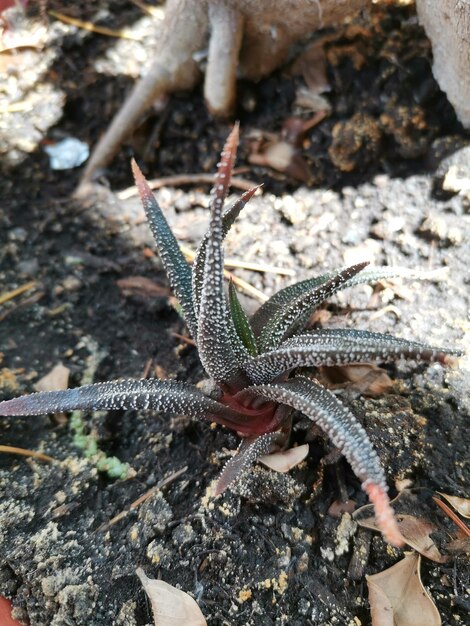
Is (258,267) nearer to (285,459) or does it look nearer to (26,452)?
(285,459)

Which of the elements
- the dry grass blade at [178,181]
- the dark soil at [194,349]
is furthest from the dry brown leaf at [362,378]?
the dry grass blade at [178,181]

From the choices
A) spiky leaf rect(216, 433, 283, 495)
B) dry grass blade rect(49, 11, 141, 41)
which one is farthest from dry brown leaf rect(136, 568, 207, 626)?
dry grass blade rect(49, 11, 141, 41)

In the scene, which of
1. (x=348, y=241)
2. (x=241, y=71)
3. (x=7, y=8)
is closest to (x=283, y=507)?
(x=348, y=241)

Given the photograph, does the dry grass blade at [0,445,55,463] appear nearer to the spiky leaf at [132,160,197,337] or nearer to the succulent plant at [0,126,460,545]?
the succulent plant at [0,126,460,545]

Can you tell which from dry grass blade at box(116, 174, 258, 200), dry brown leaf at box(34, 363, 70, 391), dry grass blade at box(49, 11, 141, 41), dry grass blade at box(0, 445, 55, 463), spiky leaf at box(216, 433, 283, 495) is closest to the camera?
spiky leaf at box(216, 433, 283, 495)

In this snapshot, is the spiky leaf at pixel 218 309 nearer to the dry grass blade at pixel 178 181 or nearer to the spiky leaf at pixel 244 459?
the spiky leaf at pixel 244 459
